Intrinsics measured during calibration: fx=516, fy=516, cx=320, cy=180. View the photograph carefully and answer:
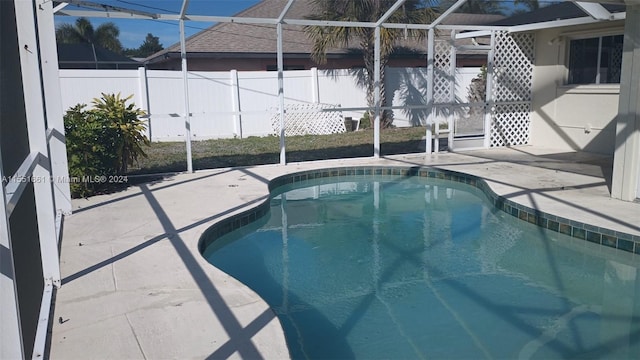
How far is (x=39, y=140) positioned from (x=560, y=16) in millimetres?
10192

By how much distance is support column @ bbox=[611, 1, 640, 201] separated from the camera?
6.27m

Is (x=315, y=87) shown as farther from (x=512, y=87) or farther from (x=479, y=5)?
(x=512, y=87)

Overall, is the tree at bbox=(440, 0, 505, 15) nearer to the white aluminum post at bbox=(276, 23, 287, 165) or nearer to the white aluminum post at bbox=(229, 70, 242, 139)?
the white aluminum post at bbox=(276, 23, 287, 165)

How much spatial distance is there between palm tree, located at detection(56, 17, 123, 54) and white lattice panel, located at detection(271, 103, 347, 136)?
27.3 m

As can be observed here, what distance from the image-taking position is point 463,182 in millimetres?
9039

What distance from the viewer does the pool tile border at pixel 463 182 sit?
18.0ft

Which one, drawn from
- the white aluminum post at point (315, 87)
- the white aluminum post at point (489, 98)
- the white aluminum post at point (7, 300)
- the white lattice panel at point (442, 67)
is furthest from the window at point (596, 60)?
the white aluminum post at point (7, 300)

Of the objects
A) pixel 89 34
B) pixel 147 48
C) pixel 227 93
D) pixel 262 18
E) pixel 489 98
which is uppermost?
pixel 147 48

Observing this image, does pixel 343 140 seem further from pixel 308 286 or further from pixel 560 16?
pixel 308 286

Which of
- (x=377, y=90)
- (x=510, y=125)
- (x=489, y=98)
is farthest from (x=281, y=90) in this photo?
(x=510, y=125)

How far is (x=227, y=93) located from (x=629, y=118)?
36.8 ft

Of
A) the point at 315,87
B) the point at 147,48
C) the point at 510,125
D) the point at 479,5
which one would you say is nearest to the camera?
the point at 510,125

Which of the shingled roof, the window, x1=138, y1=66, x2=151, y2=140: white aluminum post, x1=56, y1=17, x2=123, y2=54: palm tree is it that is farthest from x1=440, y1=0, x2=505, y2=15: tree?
x1=56, y1=17, x2=123, y2=54: palm tree

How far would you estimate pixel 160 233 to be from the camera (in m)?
5.62
